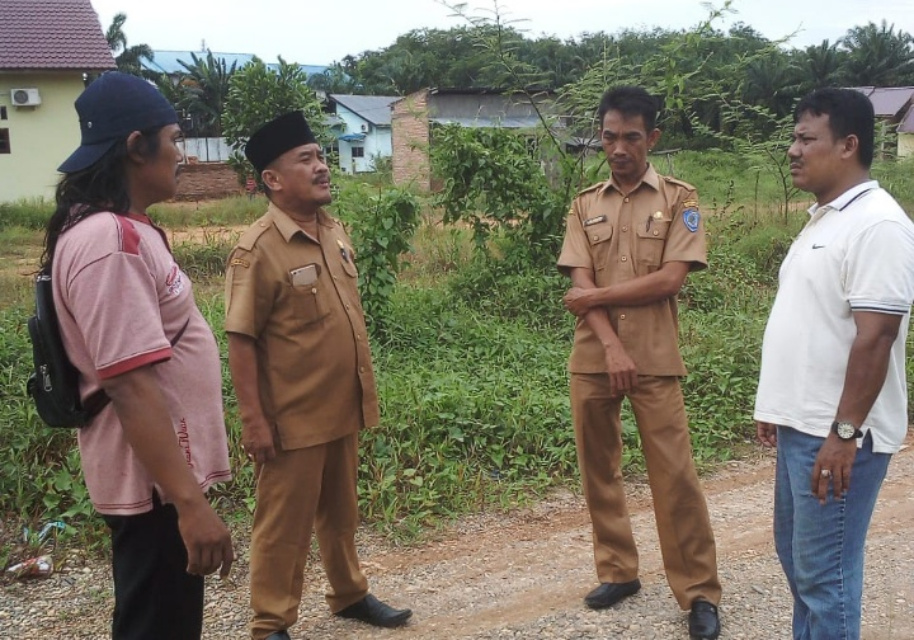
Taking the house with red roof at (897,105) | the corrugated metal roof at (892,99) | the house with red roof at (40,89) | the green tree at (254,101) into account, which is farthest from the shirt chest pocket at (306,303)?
the corrugated metal roof at (892,99)

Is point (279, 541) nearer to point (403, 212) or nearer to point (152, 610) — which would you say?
point (152, 610)

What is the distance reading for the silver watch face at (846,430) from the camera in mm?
2301

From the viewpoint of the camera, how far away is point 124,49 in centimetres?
3419

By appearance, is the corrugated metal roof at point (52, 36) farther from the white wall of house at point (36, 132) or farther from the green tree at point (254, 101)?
the green tree at point (254, 101)

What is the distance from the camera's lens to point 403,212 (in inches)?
257

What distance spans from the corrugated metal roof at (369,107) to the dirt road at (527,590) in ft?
102

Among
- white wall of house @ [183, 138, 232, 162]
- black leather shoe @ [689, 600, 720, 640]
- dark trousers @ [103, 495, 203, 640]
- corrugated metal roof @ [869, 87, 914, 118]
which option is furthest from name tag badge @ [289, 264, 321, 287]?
white wall of house @ [183, 138, 232, 162]

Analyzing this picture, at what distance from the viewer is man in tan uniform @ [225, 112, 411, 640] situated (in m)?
2.93

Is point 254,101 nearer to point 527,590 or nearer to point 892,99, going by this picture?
point 527,590

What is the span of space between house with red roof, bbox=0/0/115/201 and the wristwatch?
20235 millimetres

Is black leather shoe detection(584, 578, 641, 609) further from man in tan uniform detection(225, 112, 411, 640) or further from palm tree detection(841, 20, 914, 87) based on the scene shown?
palm tree detection(841, 20, 914, 87)

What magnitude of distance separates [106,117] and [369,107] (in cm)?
3504

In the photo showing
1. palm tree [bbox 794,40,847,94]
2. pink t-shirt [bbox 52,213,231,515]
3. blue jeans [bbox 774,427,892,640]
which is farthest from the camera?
palm tree [bbox 794,40,847,94]

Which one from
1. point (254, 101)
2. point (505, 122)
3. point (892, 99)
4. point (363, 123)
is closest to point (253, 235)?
point (505, 122)
